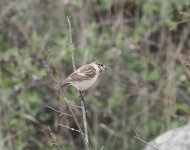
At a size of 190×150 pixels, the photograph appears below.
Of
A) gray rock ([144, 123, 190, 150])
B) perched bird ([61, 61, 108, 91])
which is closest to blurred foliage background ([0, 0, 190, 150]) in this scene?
gray rock ([144, 123, 190, 150])

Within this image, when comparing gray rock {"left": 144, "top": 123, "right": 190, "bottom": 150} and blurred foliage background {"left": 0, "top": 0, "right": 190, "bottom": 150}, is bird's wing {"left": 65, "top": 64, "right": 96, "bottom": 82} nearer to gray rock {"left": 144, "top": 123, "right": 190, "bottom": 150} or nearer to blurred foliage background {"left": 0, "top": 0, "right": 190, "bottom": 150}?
gray rock {"left": 144, "top": 123, "right": 190, "bottom": 150}

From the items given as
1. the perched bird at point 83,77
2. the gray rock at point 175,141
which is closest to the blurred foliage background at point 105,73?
the gray rock at point 175,141

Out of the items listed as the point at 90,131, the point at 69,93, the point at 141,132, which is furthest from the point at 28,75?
the point at 141,132

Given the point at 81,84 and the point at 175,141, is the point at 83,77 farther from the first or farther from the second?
the point at 175,141

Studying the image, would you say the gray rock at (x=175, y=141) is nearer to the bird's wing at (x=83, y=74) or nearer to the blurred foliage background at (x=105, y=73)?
the blurred foliage background at (x=105, y=73)

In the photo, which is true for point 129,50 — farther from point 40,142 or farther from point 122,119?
point 40,142

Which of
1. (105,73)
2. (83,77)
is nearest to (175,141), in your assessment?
(83,77)

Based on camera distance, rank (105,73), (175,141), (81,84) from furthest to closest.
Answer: (105,73) < (175,141) < (81,84)
